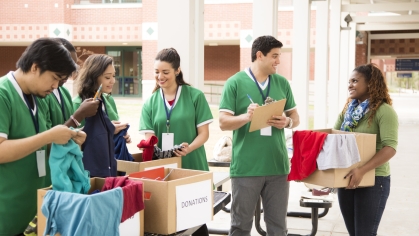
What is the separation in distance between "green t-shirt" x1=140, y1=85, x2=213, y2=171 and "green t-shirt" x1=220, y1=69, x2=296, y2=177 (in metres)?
0.21

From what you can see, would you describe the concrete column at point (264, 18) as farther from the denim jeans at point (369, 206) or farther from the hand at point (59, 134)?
the hand at point (59, 134)

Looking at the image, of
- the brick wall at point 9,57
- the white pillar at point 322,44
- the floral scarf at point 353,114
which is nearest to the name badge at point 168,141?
the floral scarf at point 353,114

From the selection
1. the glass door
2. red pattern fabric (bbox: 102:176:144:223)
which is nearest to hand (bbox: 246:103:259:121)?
red pattern fabric (bbox: 102:176:144:223)

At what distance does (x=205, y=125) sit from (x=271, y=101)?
0.49 meters

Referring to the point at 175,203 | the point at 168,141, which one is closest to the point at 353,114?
the point at 168,141

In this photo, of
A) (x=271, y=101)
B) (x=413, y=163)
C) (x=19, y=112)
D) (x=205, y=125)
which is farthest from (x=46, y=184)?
(x=413, y=163)

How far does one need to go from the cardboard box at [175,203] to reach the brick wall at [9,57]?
96.6 feet

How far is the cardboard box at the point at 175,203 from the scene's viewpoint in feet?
8.01

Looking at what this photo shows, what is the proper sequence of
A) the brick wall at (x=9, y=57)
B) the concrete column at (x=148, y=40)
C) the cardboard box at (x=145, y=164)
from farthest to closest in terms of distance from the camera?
the brick wall at (x=9, y=57) → the concrete column at (x=148, y=40) → the cardboard box at (x=145, y=164)

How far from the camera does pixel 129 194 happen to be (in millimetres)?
2289

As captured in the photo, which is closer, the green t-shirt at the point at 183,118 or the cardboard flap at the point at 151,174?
the cardboard flap at the point at 151,174

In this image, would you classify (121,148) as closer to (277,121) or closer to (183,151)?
(183,151)

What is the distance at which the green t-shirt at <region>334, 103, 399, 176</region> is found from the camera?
11.2 ft

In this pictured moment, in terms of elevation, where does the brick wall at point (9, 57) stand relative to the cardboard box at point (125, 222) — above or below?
above
